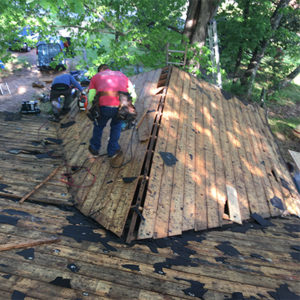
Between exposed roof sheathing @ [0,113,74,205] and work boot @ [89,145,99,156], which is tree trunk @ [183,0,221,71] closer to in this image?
exposed roof sheathing @ [0,113,74,205]

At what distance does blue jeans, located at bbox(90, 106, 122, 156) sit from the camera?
3.79 metres

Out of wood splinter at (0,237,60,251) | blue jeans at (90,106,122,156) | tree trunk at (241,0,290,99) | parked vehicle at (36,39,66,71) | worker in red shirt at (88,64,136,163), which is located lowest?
wood splinter at (0,237,60,251)

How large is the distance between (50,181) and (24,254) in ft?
6.05

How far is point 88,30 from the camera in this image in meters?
8.06

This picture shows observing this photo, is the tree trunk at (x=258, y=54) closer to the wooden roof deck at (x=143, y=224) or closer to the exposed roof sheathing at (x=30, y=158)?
the wooden roof deck at (x=143, y=224)

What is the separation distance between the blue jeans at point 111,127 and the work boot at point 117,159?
77mm

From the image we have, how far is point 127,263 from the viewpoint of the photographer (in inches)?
97.1

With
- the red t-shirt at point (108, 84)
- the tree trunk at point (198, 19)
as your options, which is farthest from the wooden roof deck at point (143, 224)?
the tree trunk at point (198, 19)

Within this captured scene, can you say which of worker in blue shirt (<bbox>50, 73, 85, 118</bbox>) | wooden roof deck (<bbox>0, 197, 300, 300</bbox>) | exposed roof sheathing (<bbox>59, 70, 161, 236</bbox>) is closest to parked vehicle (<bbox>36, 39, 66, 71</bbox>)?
worker in blue shirt (<bbox>50, 73, 85, 118</bbox>)

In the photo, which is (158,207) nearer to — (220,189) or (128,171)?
(128,171)

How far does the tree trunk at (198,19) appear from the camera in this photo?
9.91 metres

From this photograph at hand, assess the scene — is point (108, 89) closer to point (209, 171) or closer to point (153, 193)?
point (153, 193)

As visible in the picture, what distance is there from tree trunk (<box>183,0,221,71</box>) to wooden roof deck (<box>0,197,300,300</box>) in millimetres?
9669

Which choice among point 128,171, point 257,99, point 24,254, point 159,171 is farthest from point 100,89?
point 257,99
